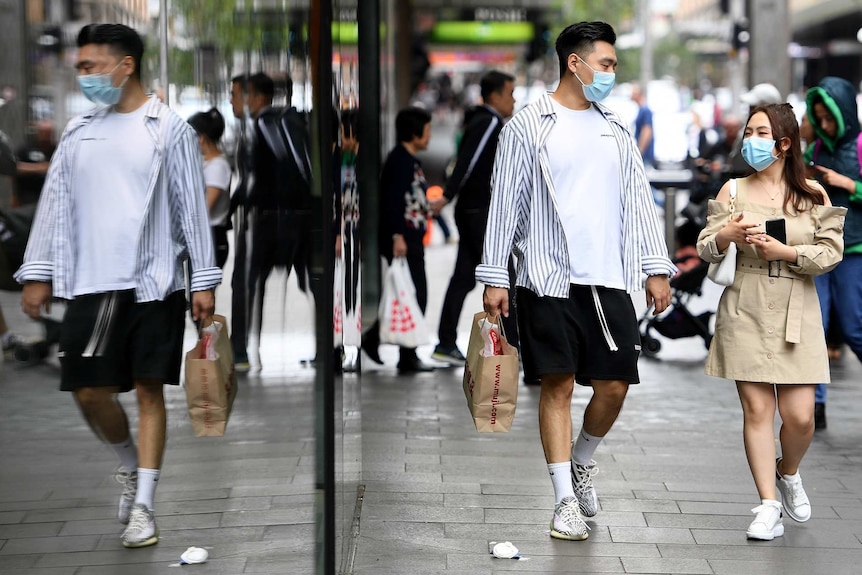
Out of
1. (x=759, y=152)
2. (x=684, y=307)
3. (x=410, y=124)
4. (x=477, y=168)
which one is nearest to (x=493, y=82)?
(x=477, y=168)

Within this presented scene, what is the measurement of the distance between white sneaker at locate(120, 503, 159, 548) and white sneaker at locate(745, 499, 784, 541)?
279cm

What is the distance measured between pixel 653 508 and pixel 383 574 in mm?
1457

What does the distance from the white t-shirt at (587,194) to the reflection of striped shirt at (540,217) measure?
2 cm

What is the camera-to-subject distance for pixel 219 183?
3.26 m

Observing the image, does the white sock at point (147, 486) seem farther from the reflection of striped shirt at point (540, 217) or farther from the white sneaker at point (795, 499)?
the white sneaker at point (795, 499)

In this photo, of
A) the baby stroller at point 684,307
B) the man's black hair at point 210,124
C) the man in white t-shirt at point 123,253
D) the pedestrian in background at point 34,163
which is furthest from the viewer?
the baby stroller at point 684,307

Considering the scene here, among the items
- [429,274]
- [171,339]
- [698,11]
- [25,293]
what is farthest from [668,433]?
[698,11]

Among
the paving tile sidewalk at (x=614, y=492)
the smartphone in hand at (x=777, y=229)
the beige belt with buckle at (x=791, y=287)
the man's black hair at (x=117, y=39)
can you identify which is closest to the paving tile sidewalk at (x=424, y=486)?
the paving tile sidewalk at (x=614, y=492)

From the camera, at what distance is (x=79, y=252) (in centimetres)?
299

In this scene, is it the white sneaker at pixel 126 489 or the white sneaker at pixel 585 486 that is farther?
the white sneaker at pixel 585 486

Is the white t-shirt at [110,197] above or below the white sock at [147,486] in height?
above

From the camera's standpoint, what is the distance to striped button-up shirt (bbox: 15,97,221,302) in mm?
2869

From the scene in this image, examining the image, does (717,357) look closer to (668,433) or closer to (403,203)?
(668,433)

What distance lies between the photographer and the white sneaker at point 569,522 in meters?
5.08
